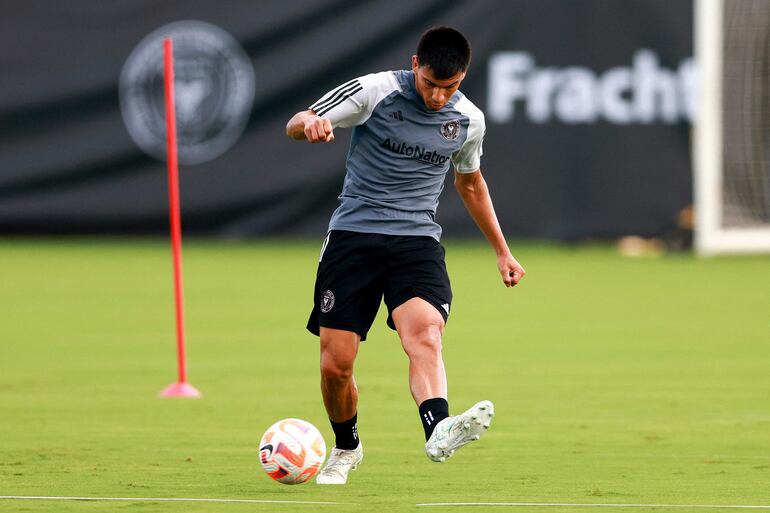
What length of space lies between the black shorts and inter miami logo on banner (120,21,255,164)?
13.7m

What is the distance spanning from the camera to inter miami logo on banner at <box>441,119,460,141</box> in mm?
6824

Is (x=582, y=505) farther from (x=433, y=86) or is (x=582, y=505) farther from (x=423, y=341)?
(x=433, y=86)

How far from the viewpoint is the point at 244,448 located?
7781mm

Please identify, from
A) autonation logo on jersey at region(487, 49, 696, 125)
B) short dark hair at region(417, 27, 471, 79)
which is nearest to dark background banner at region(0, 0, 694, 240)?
autonation logo on jersey at region(487, 49, 696, 125)

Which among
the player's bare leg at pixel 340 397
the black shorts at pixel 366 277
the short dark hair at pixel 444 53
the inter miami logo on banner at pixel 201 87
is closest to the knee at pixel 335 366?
the player's bare leg at pixel 340 397

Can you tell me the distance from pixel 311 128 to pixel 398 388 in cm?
403

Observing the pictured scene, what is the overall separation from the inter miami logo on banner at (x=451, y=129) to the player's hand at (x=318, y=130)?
68 centimetres

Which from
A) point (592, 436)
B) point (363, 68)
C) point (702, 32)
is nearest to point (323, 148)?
point (363, 68)

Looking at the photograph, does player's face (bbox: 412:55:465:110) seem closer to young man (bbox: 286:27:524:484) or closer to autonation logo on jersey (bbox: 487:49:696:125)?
young man (bbox: 286:27:524:484)

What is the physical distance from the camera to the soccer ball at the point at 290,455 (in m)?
6.66

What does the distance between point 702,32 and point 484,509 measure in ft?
48.4

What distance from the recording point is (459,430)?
6.12 meters

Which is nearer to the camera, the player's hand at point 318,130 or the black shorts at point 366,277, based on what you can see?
the player's hand at point 318,130

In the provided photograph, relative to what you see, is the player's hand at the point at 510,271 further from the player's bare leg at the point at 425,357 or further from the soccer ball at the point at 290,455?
the soccer ball at the point at 290,455
